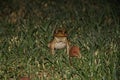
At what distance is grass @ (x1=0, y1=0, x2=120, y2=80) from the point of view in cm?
343

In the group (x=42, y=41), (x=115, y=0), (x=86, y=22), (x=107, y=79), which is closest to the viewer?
(x=107, y=79)

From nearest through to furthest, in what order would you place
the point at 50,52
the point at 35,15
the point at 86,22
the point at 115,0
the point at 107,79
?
the point at 107,79 < the point at 50,52 < the point at 86,22 < the point at 35,15 < the point at 115,0

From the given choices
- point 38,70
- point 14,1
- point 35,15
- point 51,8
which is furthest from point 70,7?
point 38,70

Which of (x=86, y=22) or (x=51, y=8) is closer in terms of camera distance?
(x=86, y=22)

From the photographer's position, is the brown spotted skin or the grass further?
the brown spotted skin

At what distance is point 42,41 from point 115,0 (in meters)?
1.77

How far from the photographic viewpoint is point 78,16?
189 inches

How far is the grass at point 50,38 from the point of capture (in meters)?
3.43

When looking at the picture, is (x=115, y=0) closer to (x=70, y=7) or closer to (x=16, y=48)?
(x=70, y=7)

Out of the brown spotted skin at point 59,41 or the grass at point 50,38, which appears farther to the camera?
the brown spotted skin at point 59,41

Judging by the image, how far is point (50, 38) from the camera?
4074mm

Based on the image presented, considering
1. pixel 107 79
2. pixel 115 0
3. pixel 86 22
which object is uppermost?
pixel 115 0

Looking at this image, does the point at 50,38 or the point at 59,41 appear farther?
the point at 50,38

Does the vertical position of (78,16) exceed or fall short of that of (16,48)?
it exceeds it
